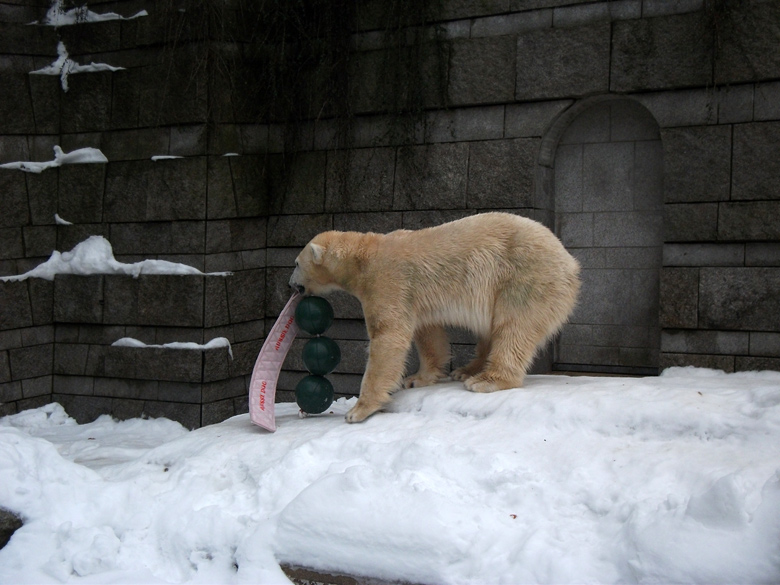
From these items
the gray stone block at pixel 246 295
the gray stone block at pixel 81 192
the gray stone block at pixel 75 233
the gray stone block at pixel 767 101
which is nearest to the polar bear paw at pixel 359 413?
the gray stone block at pixel 246 295

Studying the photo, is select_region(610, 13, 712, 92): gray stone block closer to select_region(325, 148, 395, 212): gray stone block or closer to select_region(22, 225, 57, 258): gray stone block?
select_region(325, 148, 395, 212): gray stone block

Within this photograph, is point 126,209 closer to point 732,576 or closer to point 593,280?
point 593,280

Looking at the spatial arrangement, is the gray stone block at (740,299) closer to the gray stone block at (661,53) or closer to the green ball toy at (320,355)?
the gray stone block at (661,53)

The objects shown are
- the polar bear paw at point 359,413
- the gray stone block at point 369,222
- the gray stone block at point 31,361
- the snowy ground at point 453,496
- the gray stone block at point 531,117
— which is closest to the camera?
the snowy ground at point 453,496

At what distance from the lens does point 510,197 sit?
20.8ft

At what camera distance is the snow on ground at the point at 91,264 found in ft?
22.9

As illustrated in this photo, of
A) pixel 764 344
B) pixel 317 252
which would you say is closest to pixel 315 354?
pixel 317 252

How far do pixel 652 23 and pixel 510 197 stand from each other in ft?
5.57

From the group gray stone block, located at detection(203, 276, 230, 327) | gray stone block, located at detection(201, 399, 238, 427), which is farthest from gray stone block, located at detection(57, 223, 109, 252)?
gray stone block, located at detection(201, 399, 238, 427)

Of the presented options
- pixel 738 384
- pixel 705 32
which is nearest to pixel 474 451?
pixel 738 384

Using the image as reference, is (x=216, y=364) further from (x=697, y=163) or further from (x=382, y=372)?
(x=697, y=163)

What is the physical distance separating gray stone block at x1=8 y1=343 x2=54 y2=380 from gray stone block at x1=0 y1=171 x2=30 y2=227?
3.90 feet

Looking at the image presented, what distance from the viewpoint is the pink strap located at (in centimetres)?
487

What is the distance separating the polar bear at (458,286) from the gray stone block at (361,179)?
5.60 feet
